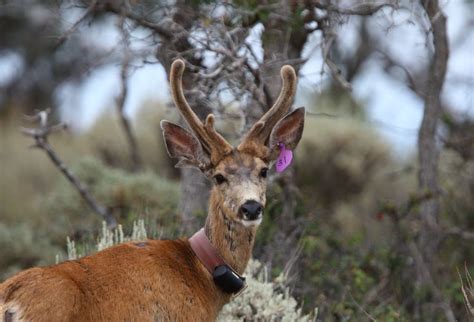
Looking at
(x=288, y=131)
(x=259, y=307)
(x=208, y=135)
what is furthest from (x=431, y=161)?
(x=208, y=135)

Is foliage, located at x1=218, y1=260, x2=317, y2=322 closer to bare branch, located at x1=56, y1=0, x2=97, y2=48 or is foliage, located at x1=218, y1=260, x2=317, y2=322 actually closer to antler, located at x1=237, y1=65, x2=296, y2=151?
antler, located at x1=237, y1=65, x2=296, y2=151

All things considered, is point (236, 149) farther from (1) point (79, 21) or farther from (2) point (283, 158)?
(1) point (79, 21)

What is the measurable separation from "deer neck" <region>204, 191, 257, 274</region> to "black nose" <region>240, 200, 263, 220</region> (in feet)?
0.76

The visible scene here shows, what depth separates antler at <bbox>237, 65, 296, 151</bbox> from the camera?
20.6 ft

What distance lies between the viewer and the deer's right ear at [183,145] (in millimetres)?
6258

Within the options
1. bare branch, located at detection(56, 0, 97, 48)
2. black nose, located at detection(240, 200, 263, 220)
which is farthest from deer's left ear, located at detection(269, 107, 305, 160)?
bare branch, located at detection(56, 0, 97, 48)

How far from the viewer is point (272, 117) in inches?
253

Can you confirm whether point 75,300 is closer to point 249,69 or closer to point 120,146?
point 249,69

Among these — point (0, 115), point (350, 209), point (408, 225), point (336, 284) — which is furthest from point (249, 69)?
point (0, 115)

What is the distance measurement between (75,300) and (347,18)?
183 inches

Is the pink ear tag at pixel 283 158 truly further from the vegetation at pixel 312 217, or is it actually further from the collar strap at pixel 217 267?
the vegetation at pixel 312 217

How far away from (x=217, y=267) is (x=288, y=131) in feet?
3.49

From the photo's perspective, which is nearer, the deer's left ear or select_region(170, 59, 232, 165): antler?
select_region(170, 59, 232, 165): antler

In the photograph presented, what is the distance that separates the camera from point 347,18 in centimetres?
905
